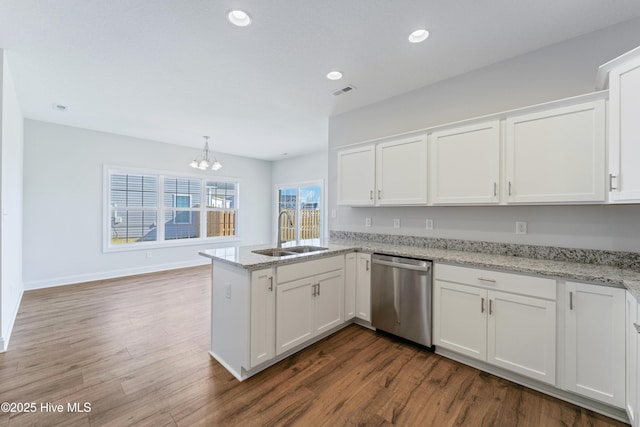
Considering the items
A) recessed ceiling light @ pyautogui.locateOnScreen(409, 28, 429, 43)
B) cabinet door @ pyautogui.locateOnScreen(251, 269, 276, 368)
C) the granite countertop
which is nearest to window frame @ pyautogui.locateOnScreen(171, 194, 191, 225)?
the granite countertop

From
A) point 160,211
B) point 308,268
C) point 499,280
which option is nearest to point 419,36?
point 499,280

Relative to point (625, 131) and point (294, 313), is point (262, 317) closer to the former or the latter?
point (294, 313)

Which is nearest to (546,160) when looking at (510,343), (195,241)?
(510,343)

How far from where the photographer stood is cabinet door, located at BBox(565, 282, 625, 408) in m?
1.62

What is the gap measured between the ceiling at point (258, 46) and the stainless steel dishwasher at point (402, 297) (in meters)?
1.94

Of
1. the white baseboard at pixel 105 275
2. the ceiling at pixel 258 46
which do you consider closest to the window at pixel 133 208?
the white baseboard at pixel 105 275

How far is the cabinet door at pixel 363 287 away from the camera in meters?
2.87

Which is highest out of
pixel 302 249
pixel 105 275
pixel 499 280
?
pixel 302 249

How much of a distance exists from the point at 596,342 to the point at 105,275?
6568 mm

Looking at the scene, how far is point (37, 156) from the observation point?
4.24m

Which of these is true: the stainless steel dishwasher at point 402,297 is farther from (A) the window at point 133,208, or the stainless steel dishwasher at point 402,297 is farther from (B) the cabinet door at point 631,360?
(A) the window at point 133,208

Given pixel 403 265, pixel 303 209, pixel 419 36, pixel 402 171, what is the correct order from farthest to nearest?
pixel 303 209 < pixel 402 171 < pixel 403 265 < pixel 419 36

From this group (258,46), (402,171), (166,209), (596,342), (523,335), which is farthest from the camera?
(166,209)

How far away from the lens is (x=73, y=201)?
4574 millimetres
